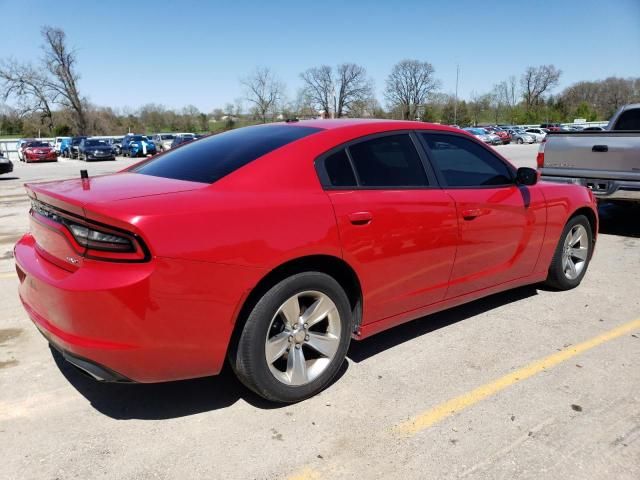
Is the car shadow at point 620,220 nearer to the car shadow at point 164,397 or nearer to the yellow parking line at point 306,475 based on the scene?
the car shadow at point 164,397

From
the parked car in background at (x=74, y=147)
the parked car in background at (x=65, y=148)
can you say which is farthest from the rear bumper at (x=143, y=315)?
the parked car in background at (x=65, y=148)

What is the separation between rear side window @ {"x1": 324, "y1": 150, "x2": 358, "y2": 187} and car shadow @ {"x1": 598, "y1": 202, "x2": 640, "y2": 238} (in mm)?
6268

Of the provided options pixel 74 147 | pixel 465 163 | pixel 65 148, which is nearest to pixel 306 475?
pixel 465 163

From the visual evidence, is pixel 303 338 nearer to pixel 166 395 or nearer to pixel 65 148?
pixel 166 395

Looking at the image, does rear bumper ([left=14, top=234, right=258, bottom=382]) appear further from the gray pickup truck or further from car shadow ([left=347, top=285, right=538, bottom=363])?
the gray pickup truck

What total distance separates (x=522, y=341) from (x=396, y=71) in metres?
109

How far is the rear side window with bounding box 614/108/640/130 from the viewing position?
907 cm

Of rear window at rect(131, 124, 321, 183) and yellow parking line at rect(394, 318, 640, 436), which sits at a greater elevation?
rear window at rect(131, 124, 321, 183)

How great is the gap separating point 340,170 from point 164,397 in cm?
170

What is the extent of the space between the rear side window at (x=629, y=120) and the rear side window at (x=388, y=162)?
24.5 ft

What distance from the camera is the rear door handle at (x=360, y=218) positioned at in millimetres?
2980

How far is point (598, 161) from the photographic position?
7.27 metres

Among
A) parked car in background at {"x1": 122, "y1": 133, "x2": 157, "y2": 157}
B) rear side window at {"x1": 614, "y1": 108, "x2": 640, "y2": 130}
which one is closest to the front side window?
rear side window at {"x1": 614, "y1": 108, "x2": 640, "y2": 130}

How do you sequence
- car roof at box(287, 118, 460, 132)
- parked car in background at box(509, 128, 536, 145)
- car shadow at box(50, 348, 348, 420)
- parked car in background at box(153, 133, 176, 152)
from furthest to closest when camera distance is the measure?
parked car in background at box(509, 128, 536, 145), parked car in background at box(153, 133, 176, 152), car roof at box(287, 118, 460, 132), car shadow at box(50, 348, 348, 420)
